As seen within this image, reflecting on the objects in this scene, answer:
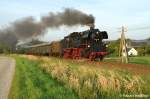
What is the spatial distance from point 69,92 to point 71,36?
2868cm

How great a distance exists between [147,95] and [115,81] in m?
1.94

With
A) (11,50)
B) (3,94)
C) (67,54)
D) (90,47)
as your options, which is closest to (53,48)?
(67,54)

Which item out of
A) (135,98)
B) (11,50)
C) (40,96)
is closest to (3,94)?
(40,96)

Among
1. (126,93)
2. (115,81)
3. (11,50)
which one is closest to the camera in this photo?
(126,93)

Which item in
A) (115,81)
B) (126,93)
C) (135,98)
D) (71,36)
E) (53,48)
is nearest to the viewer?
(135,98)

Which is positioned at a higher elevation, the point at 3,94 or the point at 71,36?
the point at 71,36

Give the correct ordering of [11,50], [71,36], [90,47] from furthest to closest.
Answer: [11,50] < [71,36] < [90,47]

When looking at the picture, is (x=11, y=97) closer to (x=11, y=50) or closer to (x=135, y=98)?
(x=135, y=98)

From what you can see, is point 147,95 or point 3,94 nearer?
point 147,95

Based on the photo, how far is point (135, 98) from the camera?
12.8 m

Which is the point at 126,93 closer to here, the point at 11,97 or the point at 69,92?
the point at 69,92

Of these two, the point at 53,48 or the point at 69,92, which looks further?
the point at 53,48

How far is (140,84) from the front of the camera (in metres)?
14.4

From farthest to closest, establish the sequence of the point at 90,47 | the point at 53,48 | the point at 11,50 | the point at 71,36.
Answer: the point at 11,50
the point at 53,48
the point at 71,36
the point at 90,47
